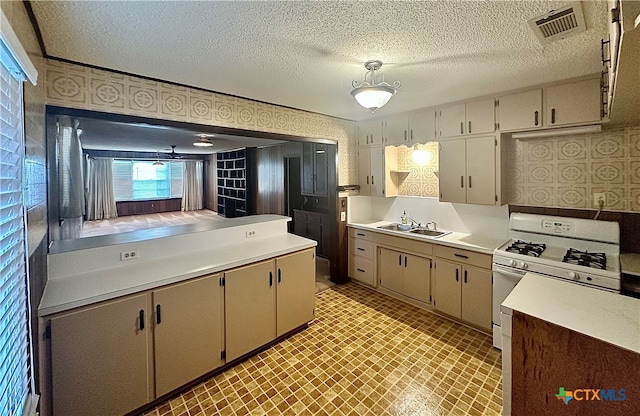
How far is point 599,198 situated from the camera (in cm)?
252

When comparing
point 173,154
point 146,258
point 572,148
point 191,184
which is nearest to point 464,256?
point 572,148

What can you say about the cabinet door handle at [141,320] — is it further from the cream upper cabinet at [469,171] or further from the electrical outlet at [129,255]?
the cream upper cabinet at [469,171]

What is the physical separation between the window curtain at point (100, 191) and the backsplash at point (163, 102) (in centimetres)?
→ 826

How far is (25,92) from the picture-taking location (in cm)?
120

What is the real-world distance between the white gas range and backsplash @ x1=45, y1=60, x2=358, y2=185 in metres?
2.59

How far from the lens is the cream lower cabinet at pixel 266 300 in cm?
229

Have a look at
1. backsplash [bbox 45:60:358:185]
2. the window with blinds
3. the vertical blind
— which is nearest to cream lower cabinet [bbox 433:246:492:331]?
backsplash [bbox 45:60:358:185]

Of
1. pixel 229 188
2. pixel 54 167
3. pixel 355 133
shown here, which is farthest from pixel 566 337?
pixel 229 188

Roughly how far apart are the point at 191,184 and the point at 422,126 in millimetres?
9308

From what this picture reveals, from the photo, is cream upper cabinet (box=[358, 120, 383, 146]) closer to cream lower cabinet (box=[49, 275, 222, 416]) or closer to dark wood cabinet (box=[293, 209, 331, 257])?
dark wood cabinet (box=[293, 209, 331, 257])

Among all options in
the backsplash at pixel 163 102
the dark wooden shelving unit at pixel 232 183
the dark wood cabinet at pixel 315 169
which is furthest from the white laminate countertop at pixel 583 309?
the dark wooden shelving unit at pixel 232 183

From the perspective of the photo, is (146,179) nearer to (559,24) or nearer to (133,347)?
(133,347)

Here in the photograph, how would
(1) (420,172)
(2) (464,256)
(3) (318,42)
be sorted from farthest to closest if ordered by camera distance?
(1) (420,172) → (2) (464,256) → (3) (318,42)

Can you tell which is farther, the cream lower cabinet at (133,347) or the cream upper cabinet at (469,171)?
the cream upper cabinet at (469,171)
